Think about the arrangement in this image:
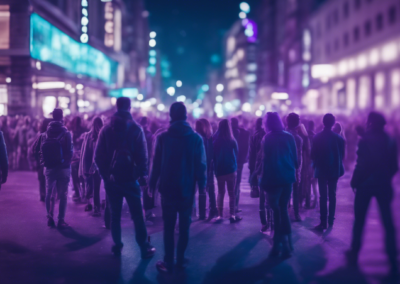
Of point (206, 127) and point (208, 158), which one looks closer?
point (206, 127)

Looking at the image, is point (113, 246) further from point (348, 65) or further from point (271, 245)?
point (348, 65)

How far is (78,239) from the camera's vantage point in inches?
295

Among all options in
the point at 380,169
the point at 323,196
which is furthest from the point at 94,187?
the point at 380,169

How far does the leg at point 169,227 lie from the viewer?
19.1ft

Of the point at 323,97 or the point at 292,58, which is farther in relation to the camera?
the point at 292,58

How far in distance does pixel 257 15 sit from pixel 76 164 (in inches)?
4558

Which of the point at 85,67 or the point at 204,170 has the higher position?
the point at 85,67

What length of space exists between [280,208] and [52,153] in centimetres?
419

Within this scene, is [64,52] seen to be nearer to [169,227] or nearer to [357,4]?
[169,227]

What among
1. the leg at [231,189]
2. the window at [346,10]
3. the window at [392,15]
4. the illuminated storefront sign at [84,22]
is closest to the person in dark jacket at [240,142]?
the leg at [231,189]

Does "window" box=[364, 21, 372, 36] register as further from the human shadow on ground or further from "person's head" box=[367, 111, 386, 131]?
the human shadow on ground

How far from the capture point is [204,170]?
19.2 feet

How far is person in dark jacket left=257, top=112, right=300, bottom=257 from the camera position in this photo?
21.5ft

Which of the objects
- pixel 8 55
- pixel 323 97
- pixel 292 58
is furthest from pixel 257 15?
pixel 8 55
